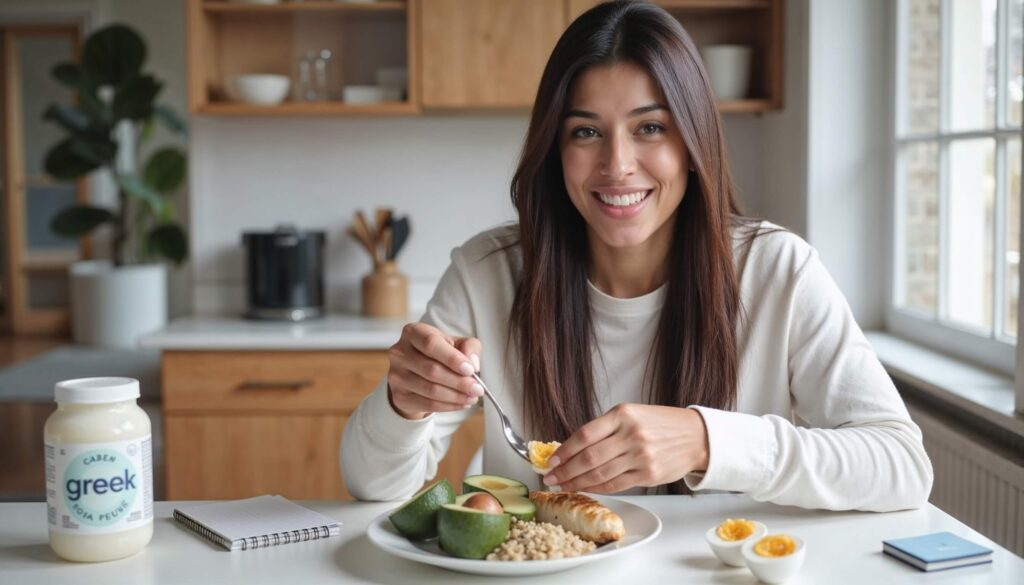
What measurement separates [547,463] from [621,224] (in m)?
0.47

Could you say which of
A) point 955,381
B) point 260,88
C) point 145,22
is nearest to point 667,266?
point 955,381

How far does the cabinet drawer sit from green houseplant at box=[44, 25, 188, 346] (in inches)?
114

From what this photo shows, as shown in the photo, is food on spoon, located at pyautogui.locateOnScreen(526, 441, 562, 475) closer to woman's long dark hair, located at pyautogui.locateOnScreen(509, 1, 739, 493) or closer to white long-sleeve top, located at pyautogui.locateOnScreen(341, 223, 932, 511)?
white long-sleeve top, located at pyautogui.locateOnScreen(341, 223, 932, 511)

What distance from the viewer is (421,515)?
1191 mm

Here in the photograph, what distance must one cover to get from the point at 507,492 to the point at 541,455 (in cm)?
6

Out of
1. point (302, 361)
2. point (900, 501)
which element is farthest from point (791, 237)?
point (302, 361)

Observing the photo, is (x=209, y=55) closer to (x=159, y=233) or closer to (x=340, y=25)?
(x=340, y=25)

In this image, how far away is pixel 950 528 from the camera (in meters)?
1.29

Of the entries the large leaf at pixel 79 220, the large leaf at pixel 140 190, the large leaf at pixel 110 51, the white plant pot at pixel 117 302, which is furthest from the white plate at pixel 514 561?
the white plant pot at pixel 117 302

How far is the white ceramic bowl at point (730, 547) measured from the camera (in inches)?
44.6

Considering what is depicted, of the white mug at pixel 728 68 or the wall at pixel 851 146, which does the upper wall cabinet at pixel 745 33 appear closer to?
the white mug at pixel 728 68

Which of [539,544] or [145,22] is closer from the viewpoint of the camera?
[539,544]

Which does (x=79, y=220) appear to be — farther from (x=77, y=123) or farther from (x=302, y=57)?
(x=302, y=57)

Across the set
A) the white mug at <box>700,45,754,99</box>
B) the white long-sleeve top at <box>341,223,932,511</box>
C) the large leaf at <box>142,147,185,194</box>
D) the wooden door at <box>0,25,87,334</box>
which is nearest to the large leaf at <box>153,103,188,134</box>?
the large leaf at <box>142,147,185,194</box>
